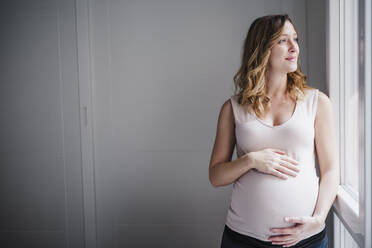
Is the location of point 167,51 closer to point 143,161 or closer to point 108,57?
point 108,57

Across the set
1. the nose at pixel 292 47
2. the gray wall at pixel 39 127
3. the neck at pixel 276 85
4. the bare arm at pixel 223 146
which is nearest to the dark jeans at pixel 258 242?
the bare arm at pixel 223 146

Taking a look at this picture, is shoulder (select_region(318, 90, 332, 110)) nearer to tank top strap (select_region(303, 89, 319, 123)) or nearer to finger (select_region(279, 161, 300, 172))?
tank top strap (select_region(303, 89, 319, 123))

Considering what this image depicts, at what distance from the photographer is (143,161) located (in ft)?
6.89

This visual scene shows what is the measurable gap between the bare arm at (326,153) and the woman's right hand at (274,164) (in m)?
0.14

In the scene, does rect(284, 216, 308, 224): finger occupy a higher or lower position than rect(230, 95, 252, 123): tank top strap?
lower

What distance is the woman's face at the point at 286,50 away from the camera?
4.55 feet

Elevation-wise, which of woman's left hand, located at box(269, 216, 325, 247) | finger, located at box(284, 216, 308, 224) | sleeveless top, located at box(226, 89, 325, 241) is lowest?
woman's left hand, located at box(269, 216, 325, 247)

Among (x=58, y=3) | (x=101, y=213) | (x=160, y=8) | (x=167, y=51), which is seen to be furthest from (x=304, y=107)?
(x=58, y=3)

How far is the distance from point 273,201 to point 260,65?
0.54m

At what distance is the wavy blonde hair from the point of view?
1.38 meters

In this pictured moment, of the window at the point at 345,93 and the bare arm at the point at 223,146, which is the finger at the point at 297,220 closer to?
the window at the point at 345,93

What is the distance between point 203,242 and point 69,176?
0.93 m

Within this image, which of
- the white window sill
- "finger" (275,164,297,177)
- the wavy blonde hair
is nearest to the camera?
the white window sill

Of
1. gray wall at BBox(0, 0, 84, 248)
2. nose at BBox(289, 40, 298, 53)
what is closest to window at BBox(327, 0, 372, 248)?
nose at BBox(289, 40, 298, 53)
